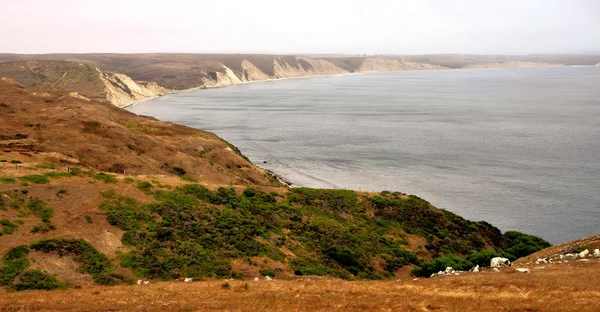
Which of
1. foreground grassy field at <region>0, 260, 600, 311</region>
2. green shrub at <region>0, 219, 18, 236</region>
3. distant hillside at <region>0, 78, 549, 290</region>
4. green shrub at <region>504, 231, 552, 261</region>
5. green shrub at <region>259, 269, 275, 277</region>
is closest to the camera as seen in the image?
foreground grassy field at <region>0, 260, 600, 311</region>

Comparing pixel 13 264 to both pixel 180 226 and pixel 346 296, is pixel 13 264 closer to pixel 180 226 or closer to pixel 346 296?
pixel 180 226

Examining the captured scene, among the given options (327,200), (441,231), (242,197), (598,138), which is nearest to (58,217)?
(242,197)

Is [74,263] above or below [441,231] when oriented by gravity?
above

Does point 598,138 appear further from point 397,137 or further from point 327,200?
point 327,200

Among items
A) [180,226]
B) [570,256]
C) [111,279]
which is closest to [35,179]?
[180,226]

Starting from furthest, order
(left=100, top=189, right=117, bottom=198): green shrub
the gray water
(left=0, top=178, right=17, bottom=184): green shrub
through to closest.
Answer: the gray water → (left=100, top=189, right=117, bottom=198): green shrub → (left=0, top=178, right=17, bottom=184): green shrub

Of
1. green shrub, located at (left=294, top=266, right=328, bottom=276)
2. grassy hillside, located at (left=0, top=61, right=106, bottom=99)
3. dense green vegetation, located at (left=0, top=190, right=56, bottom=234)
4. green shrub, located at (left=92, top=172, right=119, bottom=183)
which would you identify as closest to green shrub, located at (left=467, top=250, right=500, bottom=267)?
green shrub, located at (left=294, top=266, right=328, bottom=276)

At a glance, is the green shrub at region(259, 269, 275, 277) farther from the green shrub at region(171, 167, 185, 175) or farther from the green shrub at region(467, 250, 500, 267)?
the green shrub at region(171, 167, 185, 175)
